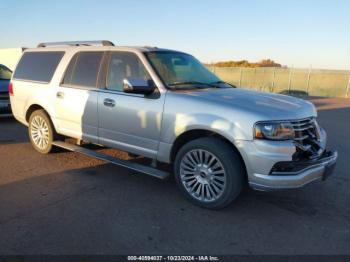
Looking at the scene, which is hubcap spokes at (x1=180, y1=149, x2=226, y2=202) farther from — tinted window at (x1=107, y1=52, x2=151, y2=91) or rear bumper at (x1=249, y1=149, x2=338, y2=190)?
tinted window at (x1=107, y1=52, x2=151, y2=91)

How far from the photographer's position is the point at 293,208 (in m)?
4.45

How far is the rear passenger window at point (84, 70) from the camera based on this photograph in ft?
18.0

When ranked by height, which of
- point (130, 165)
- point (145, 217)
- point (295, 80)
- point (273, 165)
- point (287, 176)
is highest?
point (273, 165)

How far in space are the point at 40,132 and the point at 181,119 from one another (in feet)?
10.8

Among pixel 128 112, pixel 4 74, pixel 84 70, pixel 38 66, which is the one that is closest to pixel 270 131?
pixel 128 112

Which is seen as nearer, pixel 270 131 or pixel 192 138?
pixel 270 131

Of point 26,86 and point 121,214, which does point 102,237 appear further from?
point 26,86

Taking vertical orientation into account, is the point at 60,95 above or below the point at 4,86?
above

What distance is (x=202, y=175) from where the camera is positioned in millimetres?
4387

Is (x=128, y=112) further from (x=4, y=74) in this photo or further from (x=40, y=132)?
(x=4, y=74)

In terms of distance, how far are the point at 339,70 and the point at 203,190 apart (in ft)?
81.7

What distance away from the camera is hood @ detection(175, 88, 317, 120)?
13.2ft

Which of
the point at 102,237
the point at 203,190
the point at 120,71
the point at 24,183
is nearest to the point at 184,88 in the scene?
the point at 120,71

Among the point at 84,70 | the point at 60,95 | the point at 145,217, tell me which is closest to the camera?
the point at 145,217
